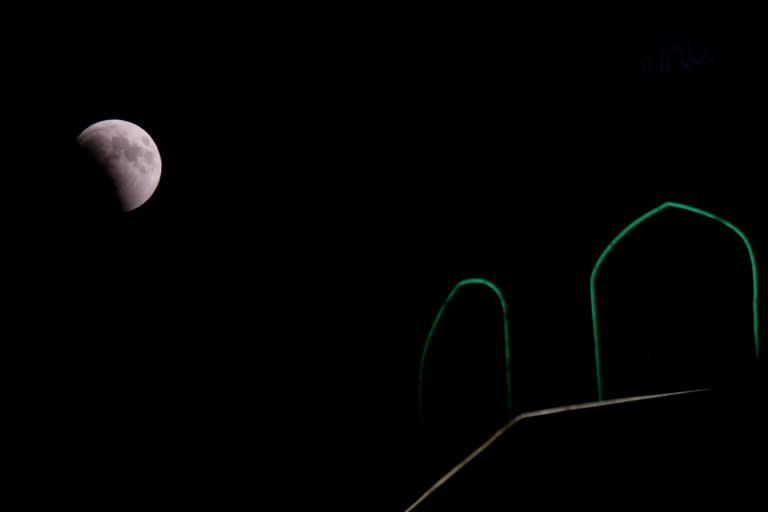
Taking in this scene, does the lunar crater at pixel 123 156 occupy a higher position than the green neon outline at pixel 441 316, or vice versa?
the lunar crater at pixel 123 156

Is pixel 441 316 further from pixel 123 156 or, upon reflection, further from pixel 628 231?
pixel 123 156

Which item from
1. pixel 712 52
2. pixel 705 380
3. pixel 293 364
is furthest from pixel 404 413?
pixel 712 52

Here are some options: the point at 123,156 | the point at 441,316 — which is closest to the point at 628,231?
the point at 441,316

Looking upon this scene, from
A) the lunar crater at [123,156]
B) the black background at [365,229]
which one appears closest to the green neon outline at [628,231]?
the black background at [365,229]

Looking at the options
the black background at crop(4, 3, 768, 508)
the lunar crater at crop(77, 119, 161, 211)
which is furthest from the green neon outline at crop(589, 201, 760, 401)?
the lunar crater at crop(77, 119, 161, 211)

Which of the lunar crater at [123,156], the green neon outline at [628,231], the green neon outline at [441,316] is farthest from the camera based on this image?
the green neon outline at [441,316]

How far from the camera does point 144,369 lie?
5637 mm

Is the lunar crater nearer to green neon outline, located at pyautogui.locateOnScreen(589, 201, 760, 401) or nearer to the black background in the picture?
the black background

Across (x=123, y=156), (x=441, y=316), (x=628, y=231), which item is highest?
(x=123, y=156)

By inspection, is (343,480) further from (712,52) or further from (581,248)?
(712,52)

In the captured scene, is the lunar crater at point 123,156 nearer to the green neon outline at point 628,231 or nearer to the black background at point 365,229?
the black background at point 365,229

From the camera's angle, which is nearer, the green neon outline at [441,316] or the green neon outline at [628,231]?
the green neon outline at [628,231]

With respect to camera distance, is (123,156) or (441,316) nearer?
(123,156)

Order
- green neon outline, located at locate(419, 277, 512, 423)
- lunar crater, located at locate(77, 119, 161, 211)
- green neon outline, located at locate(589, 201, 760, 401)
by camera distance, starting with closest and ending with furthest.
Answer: green neon outline, located at locate(589, 201, 760, 401), lunar crater, located at locate(77, 119, 161, 211), green neon outline, located at locate(419, 277, 512, 423)
